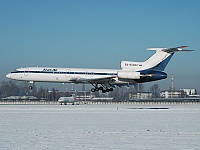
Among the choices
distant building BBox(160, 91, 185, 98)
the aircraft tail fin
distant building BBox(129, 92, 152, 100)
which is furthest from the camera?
distant building BBox(160, 91, 185, 98)

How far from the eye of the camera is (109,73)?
155 feet

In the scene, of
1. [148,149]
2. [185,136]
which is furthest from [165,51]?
[148,149]

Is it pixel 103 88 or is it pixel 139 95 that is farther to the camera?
pixel 139 95

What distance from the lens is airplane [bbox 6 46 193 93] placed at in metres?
45.7

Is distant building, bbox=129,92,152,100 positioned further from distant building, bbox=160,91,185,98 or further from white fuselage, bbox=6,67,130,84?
white fuselage, bbox=6,67,130,84

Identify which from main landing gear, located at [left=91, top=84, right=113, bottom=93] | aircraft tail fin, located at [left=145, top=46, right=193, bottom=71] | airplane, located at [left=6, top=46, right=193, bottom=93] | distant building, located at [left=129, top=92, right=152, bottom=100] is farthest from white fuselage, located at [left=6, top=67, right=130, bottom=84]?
distant building, located at [left=129, top=92, right=152, bottom=100]

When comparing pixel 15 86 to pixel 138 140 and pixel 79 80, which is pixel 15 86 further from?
pixel 138 140

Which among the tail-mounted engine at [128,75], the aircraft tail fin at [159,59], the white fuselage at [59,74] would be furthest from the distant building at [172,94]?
the white fuselage at [59,74]

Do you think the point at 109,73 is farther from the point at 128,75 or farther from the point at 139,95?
the point at 139,95

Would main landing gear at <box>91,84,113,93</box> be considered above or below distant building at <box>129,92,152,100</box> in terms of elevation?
above

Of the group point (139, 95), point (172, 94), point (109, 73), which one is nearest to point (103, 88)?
point (109, 73)

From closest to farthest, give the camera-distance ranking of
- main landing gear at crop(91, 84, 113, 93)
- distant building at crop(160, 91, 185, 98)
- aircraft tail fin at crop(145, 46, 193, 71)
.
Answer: aircraft tail fin at crop(145, 46, 193, 71), main landing gear at crop(91, 84, 113, 93), distant building at crop(160, 91, 185, 98)

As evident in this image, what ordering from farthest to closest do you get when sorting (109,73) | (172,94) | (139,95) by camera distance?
1. (172,94)
2. (139,95)
3. (109,73)

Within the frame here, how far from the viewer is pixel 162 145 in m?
11.3
